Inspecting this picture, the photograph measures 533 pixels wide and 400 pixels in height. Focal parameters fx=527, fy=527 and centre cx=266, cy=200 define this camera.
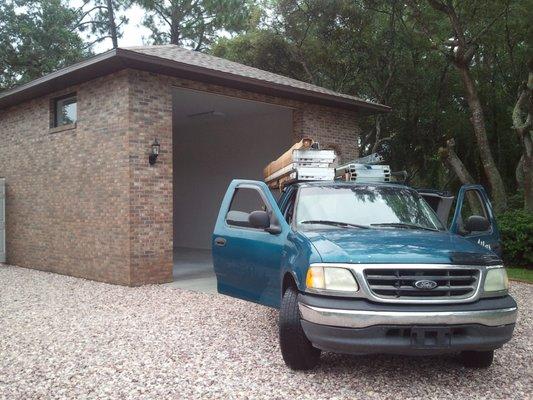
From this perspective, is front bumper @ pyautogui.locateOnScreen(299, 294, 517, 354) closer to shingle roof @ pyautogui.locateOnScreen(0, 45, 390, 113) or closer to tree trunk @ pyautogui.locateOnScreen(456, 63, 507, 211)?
shingle roof @ pyautogui.locateOnScreen(0, 45, 390, 113)

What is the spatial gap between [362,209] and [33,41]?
23171 mm

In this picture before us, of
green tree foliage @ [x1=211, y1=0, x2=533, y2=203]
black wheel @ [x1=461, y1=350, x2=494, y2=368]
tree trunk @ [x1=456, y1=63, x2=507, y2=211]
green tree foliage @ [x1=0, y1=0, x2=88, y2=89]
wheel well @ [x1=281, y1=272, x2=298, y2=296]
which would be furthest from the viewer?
green tree foliage @ [x1=0, y1=0, x2=88, y2=89]

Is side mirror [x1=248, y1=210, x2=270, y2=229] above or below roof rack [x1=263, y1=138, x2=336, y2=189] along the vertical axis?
below

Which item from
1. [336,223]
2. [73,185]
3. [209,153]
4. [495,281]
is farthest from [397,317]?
[209,153]

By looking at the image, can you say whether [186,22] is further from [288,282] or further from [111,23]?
[288,282]

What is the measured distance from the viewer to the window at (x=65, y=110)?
1192 centimetres

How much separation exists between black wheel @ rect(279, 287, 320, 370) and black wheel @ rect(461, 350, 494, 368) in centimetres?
137

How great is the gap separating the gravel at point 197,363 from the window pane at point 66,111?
5522 mm

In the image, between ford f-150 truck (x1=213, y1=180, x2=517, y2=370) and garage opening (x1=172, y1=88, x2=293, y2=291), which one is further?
garage opening (x1=172, y1=88, x2=293, y2=291)

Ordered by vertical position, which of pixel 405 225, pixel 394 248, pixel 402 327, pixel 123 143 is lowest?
pixel 402 327

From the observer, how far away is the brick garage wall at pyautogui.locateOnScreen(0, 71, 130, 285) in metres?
10.2

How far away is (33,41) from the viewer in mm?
24062

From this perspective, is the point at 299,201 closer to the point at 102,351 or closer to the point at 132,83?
the point at 102,351

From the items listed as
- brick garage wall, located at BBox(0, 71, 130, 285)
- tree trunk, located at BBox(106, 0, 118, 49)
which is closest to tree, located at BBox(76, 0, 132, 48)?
tree trunk, located at BBox(106, 0, 118, 49)
